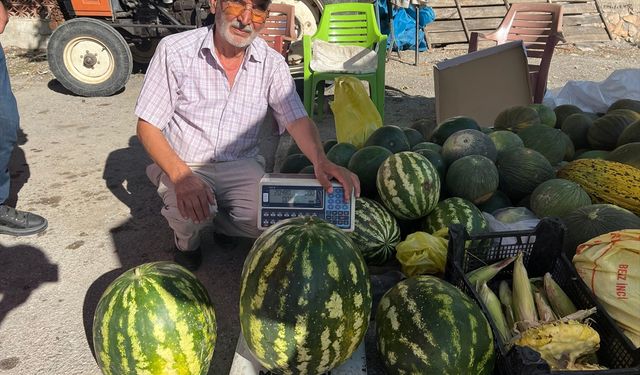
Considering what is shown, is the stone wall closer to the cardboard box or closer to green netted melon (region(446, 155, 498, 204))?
the cardboard box

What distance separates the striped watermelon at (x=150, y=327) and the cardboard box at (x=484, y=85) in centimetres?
374

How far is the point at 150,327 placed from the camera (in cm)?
178

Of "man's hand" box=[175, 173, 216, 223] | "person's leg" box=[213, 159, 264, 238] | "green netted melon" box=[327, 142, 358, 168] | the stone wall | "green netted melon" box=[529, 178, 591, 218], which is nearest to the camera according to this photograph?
"man's hand" box=[175, 173, 216, 223]

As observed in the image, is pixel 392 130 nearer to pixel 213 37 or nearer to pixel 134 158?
pixel 213 37

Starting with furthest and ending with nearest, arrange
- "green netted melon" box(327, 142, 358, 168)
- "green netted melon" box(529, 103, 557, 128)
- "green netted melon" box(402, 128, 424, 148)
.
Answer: "green netted melon" box(529, 103, 557, 128)
"green netted melon" box(402, 128, 424, 148)
"green netted melon" box(327, 142, 358, 168)

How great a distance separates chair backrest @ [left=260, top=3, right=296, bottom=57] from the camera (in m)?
6.70

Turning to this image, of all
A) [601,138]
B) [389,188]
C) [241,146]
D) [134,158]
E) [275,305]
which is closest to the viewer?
[275,305]

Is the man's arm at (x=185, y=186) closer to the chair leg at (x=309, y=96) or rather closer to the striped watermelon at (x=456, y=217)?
the striped watermelon at (x=456, y=217)

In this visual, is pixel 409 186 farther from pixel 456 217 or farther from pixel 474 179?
pixel 474 179

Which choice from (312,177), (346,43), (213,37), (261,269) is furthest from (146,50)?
(261,269)

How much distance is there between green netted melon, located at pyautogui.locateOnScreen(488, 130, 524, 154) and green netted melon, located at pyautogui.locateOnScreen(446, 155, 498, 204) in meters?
0.51

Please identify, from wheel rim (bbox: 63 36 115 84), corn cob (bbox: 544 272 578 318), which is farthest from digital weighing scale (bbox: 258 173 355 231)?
wheel rim (bbox: 63 36 115 84)

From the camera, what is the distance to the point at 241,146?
3.12 meters

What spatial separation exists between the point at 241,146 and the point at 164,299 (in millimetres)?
1472
